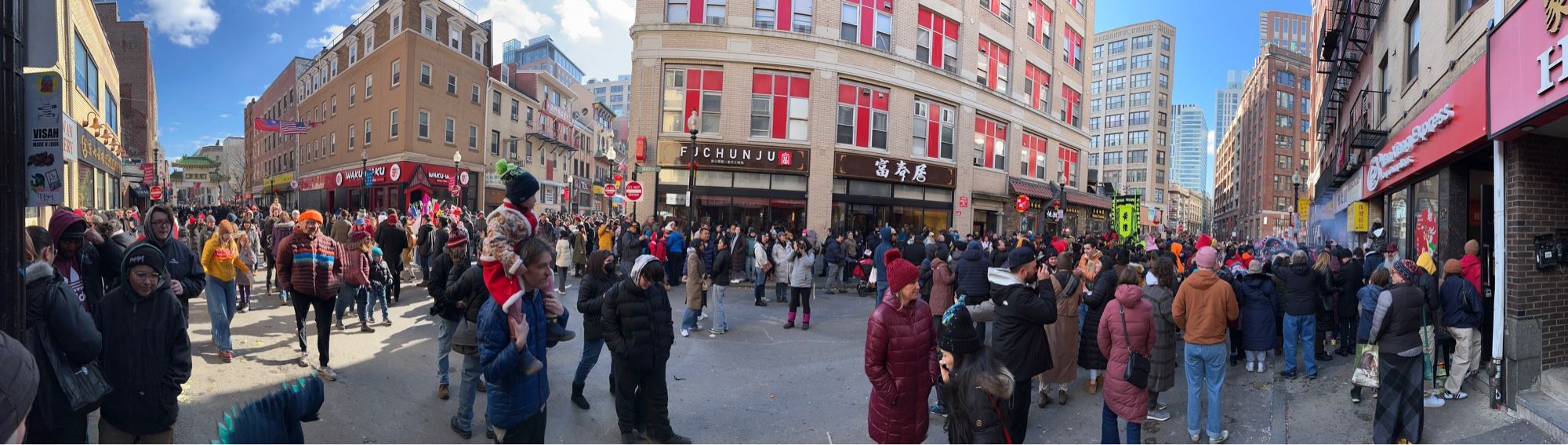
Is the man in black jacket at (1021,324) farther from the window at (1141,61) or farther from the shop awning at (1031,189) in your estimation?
the window at (1141,61)

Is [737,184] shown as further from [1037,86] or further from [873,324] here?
[873,324]

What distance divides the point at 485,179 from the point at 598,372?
36.3m

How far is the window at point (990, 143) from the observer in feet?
91.5

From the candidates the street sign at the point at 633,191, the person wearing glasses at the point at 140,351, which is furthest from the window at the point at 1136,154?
the person wearing glasses at the point at 140,351

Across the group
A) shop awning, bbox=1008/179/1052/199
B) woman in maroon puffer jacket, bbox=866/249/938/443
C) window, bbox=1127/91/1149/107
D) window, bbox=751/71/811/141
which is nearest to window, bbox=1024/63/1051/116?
shop awning, bbox=1008/179/1052/199

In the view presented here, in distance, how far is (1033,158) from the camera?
31703 millimetres

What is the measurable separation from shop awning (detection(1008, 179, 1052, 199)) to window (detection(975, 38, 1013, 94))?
4.40m

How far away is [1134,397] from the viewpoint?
500cm

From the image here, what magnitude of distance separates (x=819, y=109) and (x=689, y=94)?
15.5ft

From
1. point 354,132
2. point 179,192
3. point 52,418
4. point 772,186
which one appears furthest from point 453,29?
point 179,192

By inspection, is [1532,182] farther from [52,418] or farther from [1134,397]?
[52,418]

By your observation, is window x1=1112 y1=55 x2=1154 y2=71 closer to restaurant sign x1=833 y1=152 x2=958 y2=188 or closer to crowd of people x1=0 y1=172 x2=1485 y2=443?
restaurant sign x1=833 y1=152 x2=958 y2=188

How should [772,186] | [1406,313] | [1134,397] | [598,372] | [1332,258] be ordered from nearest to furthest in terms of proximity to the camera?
[1134,397]
[1406,313]
[598,372]
[1332,258]
[772,186]

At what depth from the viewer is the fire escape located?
1543 cm
